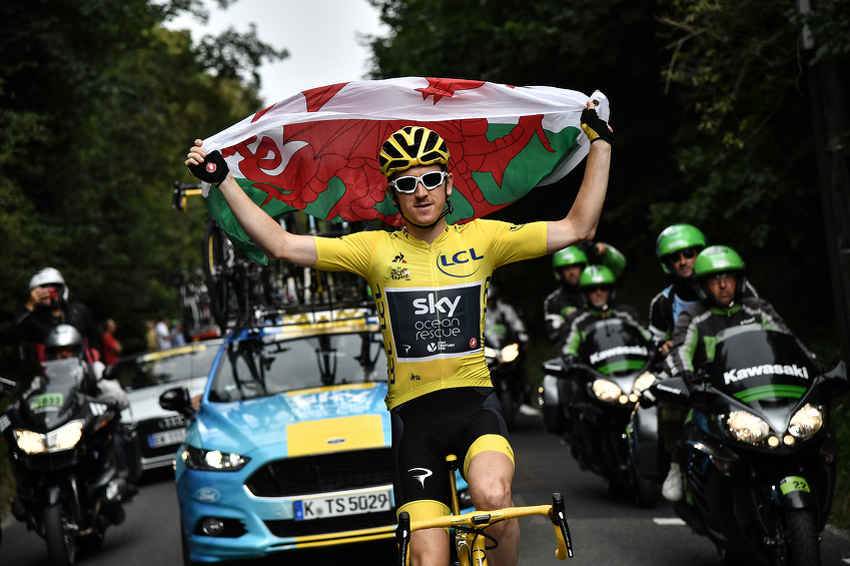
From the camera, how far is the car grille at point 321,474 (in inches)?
263

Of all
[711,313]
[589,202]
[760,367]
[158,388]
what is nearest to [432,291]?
[589,202]

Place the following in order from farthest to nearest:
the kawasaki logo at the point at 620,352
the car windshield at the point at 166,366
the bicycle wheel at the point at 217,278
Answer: the car windshield at the point at 166,366 < the bicycle wheel at the point at 217,278 < the kawasaki logo at the point at 620,352

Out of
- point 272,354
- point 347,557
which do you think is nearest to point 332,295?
point 272,354

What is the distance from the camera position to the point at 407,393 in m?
4.13

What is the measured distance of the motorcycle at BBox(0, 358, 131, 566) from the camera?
7.52m

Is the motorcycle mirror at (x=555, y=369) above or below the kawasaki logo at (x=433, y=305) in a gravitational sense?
below

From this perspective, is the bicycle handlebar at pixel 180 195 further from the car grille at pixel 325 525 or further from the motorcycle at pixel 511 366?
the motorcycle at pixel 511 366

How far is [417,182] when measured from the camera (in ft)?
13.3

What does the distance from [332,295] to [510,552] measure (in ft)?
18.2

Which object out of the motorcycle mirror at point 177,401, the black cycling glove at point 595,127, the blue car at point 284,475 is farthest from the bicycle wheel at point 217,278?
the black cycling glove at point 595,127

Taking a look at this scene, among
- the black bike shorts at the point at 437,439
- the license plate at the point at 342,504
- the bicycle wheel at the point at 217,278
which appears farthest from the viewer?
the bicycle wheel at the point at 217,278

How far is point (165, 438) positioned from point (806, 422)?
27.7 ft

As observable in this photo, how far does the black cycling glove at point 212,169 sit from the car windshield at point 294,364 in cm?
370

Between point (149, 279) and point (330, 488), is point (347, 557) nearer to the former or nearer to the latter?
point (330, 488)
